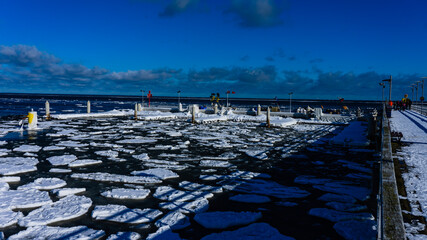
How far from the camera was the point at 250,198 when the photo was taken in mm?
5262

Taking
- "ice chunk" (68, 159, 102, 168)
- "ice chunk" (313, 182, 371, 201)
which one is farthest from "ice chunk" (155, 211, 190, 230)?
"ice chunk" (68, 159, 102, 168)

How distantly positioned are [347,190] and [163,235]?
3761 mm

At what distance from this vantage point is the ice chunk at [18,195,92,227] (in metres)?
4.15

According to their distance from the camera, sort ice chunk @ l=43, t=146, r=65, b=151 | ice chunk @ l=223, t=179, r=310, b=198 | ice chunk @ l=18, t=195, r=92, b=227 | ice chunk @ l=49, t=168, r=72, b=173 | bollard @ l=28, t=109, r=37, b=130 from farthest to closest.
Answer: bollard @ l=28, t=109, r=37, b=130 → ice chunk @ l=43, t=146, r=65, b=151 → ice chunk @ l=49, t=168, r=72, b=173 → ice chunk @ l=223, t=179, r=310, b=198 → ice chunk @ l=18, t=195, r=92, b=227

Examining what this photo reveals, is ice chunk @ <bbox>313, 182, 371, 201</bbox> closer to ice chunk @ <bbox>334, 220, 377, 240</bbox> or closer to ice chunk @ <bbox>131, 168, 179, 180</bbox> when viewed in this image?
ice chunk @ <bbox>334, 220, 377, 240</bbox>

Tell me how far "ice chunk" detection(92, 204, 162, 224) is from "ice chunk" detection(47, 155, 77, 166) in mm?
3622

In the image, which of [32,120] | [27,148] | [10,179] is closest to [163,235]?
[10,179]

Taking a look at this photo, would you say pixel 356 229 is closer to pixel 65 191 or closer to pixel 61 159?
pixel 65 191

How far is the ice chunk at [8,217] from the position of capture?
4.02 m

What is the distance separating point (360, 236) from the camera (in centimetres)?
379

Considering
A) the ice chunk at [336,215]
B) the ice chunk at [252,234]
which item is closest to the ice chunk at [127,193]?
the ice chunk at [252,234]

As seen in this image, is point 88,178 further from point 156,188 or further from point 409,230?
point 409,230

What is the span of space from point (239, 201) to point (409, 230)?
2.45m

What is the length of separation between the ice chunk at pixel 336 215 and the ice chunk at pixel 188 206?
169 centimetres
